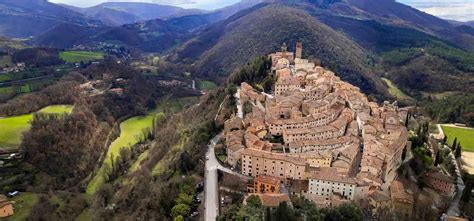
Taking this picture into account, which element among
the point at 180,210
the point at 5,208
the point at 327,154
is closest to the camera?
the point at 180,210

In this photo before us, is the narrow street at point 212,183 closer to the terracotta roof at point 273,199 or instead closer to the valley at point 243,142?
the valley at point 243,142

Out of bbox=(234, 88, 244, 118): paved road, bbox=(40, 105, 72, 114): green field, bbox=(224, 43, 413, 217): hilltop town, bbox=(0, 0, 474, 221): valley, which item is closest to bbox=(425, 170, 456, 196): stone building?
bbox=(0, 0, 474, 221): valley

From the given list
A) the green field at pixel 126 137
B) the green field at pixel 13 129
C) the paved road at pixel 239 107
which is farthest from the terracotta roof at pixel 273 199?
the green field at pixel 13 129

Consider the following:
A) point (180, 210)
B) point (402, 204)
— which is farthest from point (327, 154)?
point (180, 210)

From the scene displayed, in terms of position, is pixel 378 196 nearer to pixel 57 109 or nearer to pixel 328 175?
pixel 328 175

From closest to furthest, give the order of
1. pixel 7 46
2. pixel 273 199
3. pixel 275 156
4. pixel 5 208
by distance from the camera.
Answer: pixel 273 199
pixel 275 156
pixel 5 208
pixel 7 46

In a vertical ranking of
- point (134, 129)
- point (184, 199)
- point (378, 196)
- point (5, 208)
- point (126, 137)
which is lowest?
point (126, 137)

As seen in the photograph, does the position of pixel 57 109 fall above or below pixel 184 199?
below

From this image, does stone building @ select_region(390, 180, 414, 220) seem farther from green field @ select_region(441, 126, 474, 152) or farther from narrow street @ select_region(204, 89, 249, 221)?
green field @ select_region(441, 126, 474, 152)
